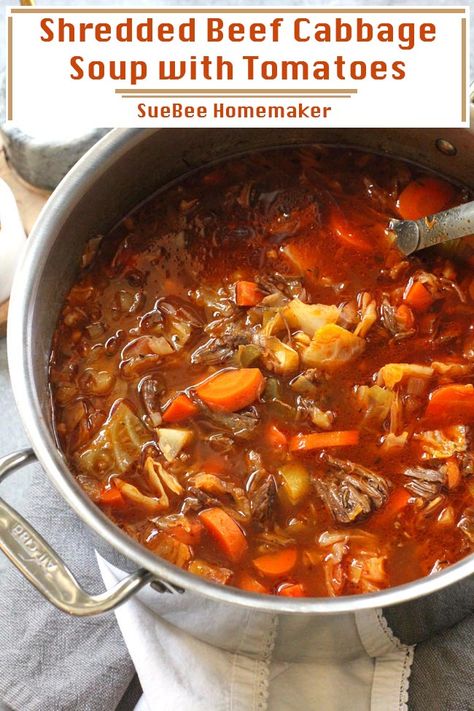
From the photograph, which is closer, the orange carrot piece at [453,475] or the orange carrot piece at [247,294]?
the orange carrot piece at [453,475]

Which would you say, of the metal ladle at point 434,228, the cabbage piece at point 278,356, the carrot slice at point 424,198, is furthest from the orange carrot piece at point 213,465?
the carrot slice at point 424,198

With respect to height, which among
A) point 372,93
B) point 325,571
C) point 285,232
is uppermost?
point 372,93

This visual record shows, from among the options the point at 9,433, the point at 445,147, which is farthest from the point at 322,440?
the point at 9,433

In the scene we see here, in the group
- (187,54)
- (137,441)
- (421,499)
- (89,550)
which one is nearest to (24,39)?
(187,54)

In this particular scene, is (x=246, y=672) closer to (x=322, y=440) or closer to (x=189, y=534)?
(x=189, y=534)

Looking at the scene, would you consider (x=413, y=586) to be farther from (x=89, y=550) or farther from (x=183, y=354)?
(x=89, y=550)

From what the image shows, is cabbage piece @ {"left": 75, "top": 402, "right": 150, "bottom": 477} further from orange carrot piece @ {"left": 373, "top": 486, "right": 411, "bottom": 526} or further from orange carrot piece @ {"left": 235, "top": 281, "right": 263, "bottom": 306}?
orange carrot piece @ {"left": 373, "top": 486, "right": 411, "bottom": 526}

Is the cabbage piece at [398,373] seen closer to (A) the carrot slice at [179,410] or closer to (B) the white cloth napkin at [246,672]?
(A) the carrot slice at [179,410]
